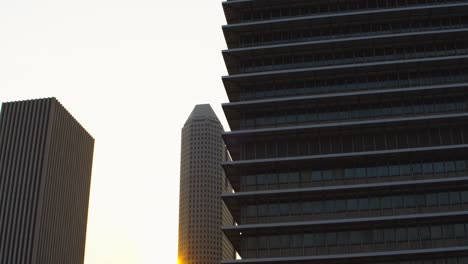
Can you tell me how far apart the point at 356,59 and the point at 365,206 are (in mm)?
20820

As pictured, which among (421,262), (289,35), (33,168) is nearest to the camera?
(421,262)

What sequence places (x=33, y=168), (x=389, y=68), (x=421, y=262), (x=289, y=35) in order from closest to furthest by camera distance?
(x=421, y=262) → (x=389, y=68) → (x=289, y=35) → (x=33, y=168)

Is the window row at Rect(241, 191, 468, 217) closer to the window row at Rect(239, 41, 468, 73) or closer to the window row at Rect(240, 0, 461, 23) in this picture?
the window row at Rect(239, 41, 468, 73)

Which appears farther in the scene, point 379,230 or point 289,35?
point 289,35

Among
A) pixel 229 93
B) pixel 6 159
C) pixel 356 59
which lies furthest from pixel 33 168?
pixel 356 59

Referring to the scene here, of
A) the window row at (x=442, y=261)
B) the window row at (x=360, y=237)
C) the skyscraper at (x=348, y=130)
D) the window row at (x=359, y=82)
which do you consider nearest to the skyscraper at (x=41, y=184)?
the skyscraper at (x=348, y=130)

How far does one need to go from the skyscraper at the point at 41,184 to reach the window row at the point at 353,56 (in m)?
60.2

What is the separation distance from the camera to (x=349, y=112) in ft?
302

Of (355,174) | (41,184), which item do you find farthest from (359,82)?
(41,184)

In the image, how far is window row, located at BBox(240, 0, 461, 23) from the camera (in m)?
97.9

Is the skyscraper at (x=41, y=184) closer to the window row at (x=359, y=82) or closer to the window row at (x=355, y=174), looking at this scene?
the window row at (x=359, y=82)

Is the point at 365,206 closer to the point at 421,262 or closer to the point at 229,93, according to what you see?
the point at 421,262

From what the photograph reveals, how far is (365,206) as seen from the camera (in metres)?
85.4

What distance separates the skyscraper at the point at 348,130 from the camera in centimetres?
8344
